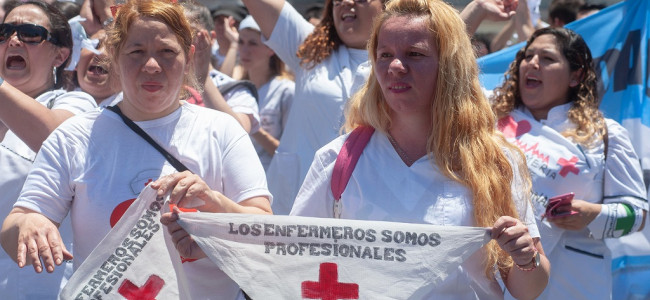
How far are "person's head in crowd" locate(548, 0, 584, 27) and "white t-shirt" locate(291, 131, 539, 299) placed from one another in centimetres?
435

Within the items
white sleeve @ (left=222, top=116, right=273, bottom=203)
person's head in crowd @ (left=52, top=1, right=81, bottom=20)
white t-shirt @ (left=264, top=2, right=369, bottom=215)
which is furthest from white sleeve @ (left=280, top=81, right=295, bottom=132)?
white sleeve @ (left=222, top=116, right=273, bottom=203)

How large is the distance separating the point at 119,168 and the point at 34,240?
36 centimetres

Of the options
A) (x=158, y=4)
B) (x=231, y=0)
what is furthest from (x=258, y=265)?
(x=231, y=0)

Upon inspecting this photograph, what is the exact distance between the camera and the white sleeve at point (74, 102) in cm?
355

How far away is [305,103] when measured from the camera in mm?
4645

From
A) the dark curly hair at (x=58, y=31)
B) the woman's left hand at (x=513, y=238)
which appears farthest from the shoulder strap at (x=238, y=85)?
the woman's left hand at (x=513, y=238)

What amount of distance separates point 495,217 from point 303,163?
216cm

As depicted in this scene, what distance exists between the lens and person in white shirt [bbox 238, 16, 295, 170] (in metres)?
5.88

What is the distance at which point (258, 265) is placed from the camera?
2.61 metres

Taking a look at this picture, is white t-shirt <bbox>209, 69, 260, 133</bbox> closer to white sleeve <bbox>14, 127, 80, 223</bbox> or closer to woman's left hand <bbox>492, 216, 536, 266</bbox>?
white sleeve <bbox>14, 127, 80, 223</bbox>

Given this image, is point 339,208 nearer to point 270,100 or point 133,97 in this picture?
point 133,97

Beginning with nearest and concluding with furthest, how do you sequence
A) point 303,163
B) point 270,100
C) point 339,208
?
point 339,208 < point 303,163 < point 270,100

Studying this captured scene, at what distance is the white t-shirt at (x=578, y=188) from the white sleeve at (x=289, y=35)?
4.46 ft

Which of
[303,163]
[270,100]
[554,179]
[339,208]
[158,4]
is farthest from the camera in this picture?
[270,100]
